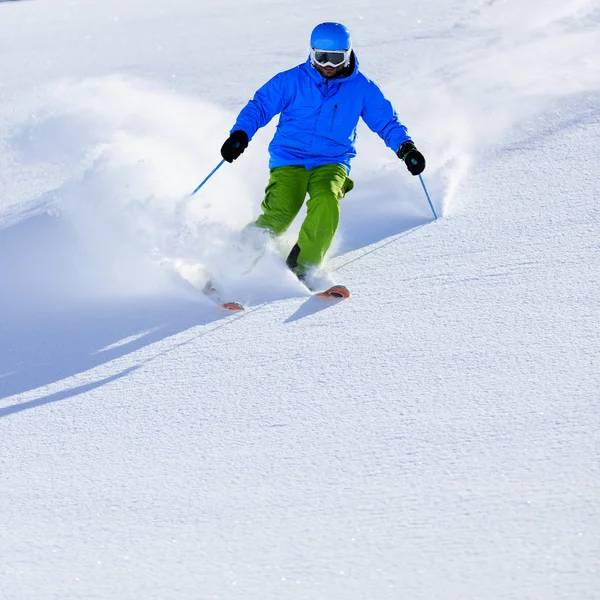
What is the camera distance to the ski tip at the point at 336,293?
3971 mm

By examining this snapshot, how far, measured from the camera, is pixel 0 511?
2684mm

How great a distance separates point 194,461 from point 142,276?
1.62 m

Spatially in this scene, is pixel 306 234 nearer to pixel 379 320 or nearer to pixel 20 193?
pixel 379 320

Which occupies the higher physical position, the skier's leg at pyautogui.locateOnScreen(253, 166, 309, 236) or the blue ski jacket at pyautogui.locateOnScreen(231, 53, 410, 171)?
the blue ski jacket at pyautogui.locateOnScreen(231, 53, 410, 171)

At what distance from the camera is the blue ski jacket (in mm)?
4547

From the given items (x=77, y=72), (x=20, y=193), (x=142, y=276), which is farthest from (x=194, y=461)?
(x=77, y=72)

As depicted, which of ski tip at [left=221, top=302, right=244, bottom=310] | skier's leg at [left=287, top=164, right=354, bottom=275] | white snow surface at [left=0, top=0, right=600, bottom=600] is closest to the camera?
white snow surface at [left=0, top=0, right=600, bottom=600]

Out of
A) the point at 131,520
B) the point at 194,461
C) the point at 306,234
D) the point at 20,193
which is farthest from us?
the point at 20,193

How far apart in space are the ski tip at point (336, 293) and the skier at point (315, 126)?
1.16ft

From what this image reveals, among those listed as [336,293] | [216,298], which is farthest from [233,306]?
[336,293]

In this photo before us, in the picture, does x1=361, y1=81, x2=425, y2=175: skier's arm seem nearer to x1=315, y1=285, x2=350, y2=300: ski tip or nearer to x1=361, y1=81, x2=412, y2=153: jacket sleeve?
x1=361, y1=81, x2=412, y2=153: jacket sleeve

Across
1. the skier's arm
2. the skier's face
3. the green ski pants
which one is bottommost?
the green ski pants

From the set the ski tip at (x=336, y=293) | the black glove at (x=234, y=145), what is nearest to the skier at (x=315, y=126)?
the black glove at (x=234, y=145)

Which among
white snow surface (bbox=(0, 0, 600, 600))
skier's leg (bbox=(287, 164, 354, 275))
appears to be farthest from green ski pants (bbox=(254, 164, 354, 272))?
white snow surface (bbox=(0, 0, 600, 600))
